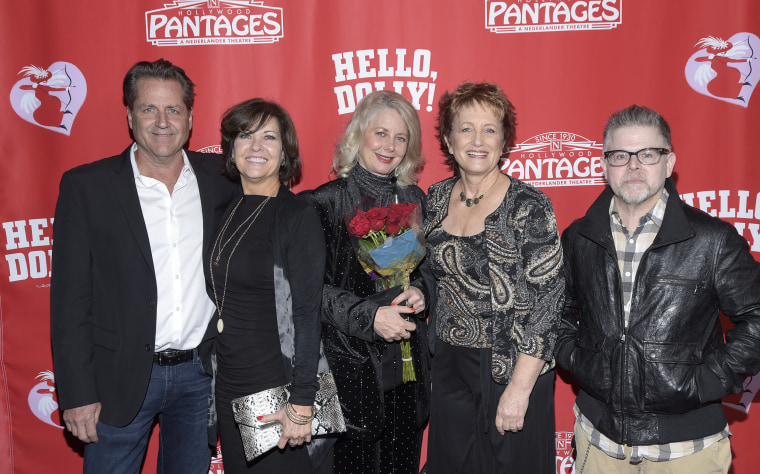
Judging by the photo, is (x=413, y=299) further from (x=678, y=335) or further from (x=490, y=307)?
(x=678, y=335)

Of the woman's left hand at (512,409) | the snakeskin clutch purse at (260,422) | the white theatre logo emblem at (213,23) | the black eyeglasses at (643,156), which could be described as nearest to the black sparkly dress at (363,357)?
the snakeskin clutch purse at (260,422)

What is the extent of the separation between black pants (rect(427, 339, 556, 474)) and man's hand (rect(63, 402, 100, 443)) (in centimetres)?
160

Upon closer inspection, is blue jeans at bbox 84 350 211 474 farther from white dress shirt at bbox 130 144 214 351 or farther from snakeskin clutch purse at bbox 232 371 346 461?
snakeskin clutch purse at bbox 232 371 346 461

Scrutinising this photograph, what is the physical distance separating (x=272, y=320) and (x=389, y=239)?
0.62 metres

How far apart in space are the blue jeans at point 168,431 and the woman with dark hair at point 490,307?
3.96 ft

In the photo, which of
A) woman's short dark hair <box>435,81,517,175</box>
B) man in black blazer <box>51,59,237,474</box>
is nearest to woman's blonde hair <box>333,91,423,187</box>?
woman's short dark hair <box>435,81,517,175</box>

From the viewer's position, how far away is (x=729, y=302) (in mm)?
2307

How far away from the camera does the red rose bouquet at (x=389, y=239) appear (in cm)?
248

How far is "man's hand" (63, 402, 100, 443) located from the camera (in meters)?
2.64

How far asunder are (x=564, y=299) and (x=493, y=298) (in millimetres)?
326

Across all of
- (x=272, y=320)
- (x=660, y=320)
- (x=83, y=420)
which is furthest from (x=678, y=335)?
(x=83, y=420)

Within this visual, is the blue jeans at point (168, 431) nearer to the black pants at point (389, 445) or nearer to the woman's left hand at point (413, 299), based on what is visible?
the black pants at point (389, 445)

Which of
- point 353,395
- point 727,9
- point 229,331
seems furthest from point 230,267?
point 727,9

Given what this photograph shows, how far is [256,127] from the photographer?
256cm
